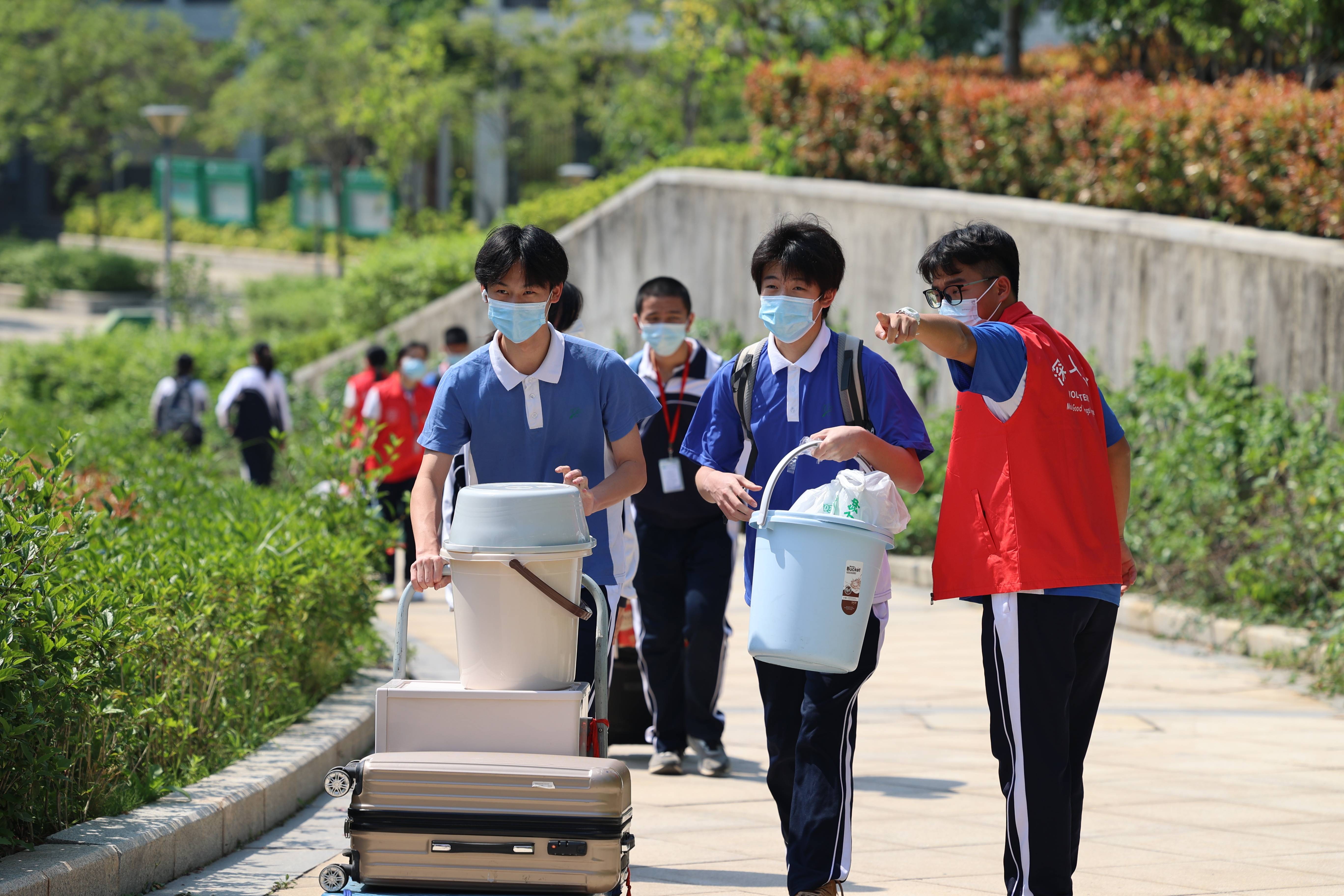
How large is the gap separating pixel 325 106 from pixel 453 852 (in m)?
34.8

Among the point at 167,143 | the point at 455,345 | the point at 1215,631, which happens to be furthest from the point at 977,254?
the point at 167,143

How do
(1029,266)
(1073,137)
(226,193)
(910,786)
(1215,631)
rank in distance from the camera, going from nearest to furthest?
1. (910,786)
2. (1215,631)
3. (1029,266)
4. (1073,137)
5. (226,193)

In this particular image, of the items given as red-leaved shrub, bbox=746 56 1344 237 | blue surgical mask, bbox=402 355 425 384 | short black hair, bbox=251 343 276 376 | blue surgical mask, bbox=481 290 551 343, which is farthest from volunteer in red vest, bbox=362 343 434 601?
blue surgical mask, bbox=481 290 551 343

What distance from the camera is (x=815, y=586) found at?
13.0 ft

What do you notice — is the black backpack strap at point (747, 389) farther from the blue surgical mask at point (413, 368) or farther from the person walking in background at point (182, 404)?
the person walking in background at point (182, 404)

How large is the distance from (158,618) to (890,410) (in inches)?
111

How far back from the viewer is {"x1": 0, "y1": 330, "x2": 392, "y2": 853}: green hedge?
4.41 meters

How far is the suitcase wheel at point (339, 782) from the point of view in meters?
3.44

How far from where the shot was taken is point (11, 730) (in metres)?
4.13

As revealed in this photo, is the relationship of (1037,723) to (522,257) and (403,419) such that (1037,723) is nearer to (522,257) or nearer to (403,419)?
(522,257)

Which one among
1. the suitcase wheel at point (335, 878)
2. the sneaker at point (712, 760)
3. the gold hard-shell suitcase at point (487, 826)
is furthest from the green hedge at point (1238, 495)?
the suitcase wheel at point (335, 878)

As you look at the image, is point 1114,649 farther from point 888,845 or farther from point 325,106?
point 325,106

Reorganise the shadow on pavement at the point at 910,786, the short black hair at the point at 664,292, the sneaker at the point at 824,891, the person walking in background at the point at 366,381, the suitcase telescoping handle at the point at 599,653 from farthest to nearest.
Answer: the person walking in background at the point at 366,381 < the short black hair at the point at 664,292 < the shadow on pavement at the point at 910,786 < the sneaker at the point at 824,891 < the suitcase telescoping handle at the point at 599,653

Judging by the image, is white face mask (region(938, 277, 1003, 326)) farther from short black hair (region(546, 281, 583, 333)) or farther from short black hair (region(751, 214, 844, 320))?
short black hair (region(546, 281, 583, 333))
